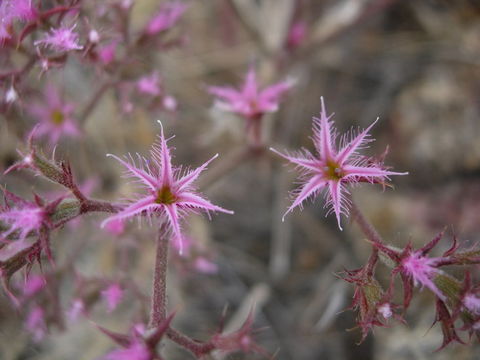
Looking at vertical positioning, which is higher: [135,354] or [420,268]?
[420,268]

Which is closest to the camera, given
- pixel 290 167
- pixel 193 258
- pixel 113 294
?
pixel 113 294

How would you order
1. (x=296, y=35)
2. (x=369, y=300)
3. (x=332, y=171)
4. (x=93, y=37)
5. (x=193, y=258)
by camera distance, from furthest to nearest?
1. (x=296, y=35)
2. (x=193, y=258)
3. (x=93, y=37)
4. (x=332, y=171)
5. (x=369, y=300)

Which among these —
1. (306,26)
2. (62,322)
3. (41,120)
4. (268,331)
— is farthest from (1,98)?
(306,26)

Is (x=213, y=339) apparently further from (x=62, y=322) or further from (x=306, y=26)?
(x=306, y=26)

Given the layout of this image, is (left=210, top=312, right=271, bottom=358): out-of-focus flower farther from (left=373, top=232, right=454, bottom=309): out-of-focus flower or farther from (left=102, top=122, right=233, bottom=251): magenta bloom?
(left=373, top=232, right=454, bottom=309): out-of-focus flower

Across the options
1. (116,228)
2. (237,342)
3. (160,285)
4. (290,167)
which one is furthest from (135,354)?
(290,167)

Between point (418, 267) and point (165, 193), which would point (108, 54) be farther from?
point (418, 267)
